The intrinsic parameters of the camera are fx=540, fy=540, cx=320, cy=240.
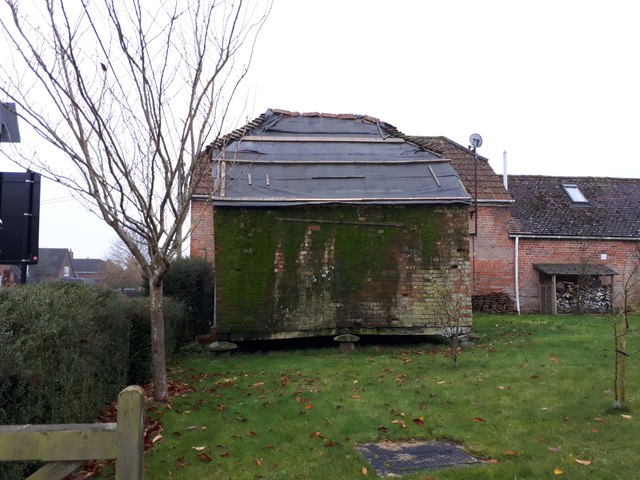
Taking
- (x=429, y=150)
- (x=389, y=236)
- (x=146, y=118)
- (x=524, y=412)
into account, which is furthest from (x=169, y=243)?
(x=429, y=150)

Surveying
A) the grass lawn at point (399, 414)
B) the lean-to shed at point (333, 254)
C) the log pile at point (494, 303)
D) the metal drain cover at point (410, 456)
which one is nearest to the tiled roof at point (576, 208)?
the log pile at point (494, 303)

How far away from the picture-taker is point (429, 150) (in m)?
13.8

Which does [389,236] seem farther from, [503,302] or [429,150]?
[503,302]

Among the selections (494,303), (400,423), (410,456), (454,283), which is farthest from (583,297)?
(410,456)

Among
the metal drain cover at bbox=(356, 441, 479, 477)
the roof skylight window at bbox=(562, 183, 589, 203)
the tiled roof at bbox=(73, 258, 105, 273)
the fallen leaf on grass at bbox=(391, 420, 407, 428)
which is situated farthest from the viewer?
the tiled roof at bbox=(73, 258, 105, 273)

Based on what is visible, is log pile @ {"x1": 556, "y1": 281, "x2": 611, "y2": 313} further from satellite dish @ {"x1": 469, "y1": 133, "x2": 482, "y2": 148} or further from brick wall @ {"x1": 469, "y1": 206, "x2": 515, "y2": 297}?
satellite dish @ {"x1": 469, "y1": 133, "x2": 482, "y2": 148}

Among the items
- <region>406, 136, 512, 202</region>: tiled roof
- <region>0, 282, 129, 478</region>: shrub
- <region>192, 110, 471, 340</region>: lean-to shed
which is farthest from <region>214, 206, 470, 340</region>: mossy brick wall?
<region>406, 136, 512, 202</region>: tiled roof

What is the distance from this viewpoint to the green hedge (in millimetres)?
4066

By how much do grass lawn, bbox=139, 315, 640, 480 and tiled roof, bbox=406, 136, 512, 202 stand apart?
1059 centimetres

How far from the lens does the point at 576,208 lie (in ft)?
74.8

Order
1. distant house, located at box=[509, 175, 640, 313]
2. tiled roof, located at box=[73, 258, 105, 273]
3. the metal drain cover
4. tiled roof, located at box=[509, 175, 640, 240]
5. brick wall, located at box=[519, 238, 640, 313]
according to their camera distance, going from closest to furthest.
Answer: the metal drain cover → distant house, located at box=[509, 175, 640, 313] → brick wall, located at box=[519, 238, 640, 313] → tiled roof, located at box=[509, 175, 640, 240] → tiled roof, located at box=[73, 258, 105, 273]

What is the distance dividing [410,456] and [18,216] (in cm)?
577

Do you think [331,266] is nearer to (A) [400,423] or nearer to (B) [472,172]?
(A) [400,423]

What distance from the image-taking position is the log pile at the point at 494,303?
20.1 metres
